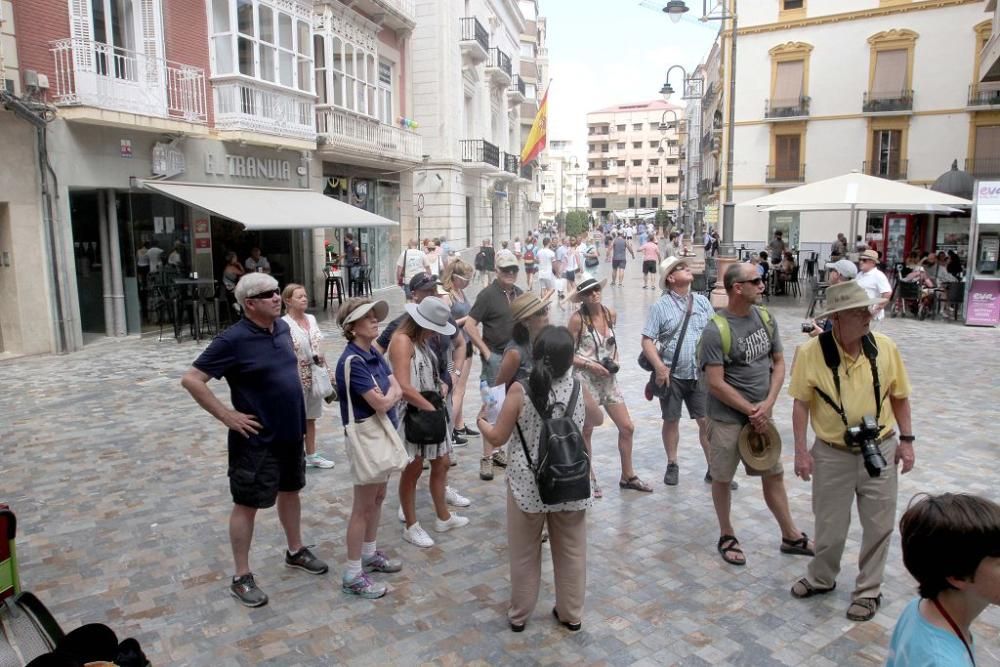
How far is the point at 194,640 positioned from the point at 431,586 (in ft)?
4.18

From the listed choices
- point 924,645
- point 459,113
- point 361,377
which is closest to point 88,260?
point 361,377

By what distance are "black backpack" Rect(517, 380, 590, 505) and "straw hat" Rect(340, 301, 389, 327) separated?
3.84ft

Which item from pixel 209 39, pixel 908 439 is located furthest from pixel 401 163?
pixel 908 439

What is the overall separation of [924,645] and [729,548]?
2831 millimetres

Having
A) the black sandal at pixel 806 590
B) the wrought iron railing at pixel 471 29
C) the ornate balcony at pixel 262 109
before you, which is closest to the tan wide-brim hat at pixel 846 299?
the black sandal at pixel 806 590

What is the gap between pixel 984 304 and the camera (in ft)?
46.5

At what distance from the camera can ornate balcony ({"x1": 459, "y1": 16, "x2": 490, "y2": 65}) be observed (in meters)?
27.0

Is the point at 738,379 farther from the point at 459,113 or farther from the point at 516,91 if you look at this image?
the point at 516,91

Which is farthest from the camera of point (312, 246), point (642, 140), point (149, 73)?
point (642, 140)

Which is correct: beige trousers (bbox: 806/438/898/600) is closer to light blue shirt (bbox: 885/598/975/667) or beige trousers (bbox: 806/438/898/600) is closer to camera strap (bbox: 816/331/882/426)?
camera strap (bbox: 816/331/882/426)

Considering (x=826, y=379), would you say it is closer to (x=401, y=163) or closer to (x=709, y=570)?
(x=709, y=570)

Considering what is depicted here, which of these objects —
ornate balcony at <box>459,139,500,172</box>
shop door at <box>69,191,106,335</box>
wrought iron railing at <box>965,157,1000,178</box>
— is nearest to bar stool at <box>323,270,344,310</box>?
shop door at <box>69,191,106,335</box>

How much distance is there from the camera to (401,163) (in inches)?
894

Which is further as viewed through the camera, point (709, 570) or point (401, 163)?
point (401, 163)
